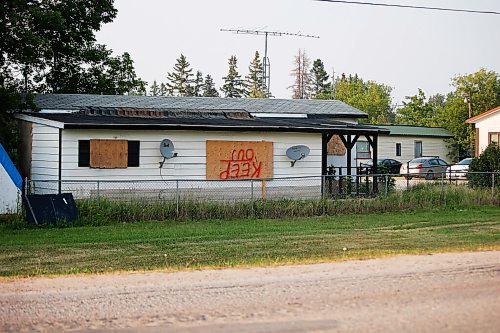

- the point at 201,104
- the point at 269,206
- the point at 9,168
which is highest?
the point at 201,104

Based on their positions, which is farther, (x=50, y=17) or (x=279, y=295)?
(x=50, y=17)

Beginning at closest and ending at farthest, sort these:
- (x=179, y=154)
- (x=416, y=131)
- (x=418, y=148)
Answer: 1. (x=179, y=154)
2. (x=418, y=148)
3. (x=416, y=131)

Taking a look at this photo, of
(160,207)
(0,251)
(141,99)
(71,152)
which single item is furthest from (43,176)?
(141,99)

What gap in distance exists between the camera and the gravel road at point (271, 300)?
8.12m

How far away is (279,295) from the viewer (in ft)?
31.5

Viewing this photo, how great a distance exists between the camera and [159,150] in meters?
24.4

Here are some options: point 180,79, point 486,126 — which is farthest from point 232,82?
point 486,126

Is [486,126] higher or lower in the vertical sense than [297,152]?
higher

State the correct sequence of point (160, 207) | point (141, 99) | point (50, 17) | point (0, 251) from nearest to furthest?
point (0, 251)
point (160, 207)
point (50, 17)
point (141, 99)

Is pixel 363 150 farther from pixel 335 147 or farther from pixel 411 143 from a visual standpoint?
pixel 335 147

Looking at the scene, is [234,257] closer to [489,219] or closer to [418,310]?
[418,310]

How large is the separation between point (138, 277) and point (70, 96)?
23.7 m

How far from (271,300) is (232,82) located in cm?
9645

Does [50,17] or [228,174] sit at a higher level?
[50,17]
